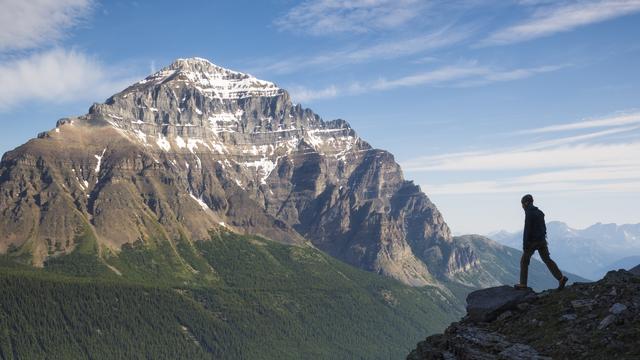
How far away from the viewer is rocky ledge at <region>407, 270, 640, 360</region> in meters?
38.2

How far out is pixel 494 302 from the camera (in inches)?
1938

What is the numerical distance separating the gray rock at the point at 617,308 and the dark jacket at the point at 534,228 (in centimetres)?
978

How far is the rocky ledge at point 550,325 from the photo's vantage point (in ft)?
125

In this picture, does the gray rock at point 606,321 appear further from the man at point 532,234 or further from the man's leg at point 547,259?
the man at point 532,234

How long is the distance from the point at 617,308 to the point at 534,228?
10.8 metres

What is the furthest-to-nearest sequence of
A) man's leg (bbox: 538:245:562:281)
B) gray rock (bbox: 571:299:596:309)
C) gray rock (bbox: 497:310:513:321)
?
man's leg (bbox: 538:245:562:281) < gray rock (bbox: 497:310:513:321) < gray rock (bbox: 571:299:596:309)

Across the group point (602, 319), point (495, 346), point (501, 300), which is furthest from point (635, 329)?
point (501, 300)

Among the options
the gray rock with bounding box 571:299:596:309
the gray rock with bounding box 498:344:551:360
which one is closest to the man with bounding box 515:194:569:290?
the gray rock with bounding box 571:299:596:309

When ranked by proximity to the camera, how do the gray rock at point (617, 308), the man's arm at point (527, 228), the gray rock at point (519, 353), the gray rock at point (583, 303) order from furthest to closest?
the man's arm at point (527, 228)
the gray rock at point (583, 303)
the gray rock at point (617, 308)
the gray rock at point (519, 353)

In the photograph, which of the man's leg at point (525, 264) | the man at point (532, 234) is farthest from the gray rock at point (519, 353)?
the man's leg at point (525, 264)

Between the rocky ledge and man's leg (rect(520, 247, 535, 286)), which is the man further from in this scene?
the rocky ledge

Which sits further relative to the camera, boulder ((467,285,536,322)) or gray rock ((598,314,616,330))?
boulder ((467,285,536,322))

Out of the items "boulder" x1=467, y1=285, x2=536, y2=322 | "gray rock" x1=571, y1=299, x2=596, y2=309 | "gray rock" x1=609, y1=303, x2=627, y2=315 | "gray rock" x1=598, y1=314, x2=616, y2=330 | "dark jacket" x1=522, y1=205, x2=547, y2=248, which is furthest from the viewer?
"dark jacket" x1=522, y1=205, x2=547, y2=248

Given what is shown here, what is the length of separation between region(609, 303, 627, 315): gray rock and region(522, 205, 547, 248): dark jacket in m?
9.78
